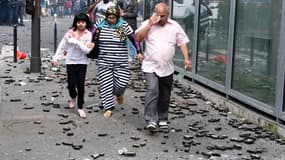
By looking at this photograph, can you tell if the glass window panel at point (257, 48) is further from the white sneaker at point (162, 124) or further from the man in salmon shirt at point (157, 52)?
the white sneaker at point (162, 124)

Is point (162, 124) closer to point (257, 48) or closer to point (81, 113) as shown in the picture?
point (81, 113)

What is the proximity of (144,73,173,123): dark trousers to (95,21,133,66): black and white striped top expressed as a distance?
92 cm

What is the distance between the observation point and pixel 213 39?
10.2 metres

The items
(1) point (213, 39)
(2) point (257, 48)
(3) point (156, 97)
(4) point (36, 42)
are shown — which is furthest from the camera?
(4) point (36, 42)

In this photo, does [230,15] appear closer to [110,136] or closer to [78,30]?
[78,30]

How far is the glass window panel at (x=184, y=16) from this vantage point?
37.2 feet

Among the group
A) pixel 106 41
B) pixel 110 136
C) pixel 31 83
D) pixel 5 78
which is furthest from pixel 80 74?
pixel 5 78

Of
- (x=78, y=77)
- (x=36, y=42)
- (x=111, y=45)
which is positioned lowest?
(x=78, y=77)

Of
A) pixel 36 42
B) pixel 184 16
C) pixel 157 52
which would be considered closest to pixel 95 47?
pixel 157 52

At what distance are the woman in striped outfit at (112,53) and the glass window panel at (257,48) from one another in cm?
163

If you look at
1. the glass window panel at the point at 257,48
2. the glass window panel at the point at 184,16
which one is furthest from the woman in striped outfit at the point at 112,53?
the glass window panel at the point at 184,16

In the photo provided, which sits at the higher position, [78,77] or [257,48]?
[257,48]

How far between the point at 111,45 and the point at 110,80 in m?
0.53

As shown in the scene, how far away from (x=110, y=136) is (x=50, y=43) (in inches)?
537
